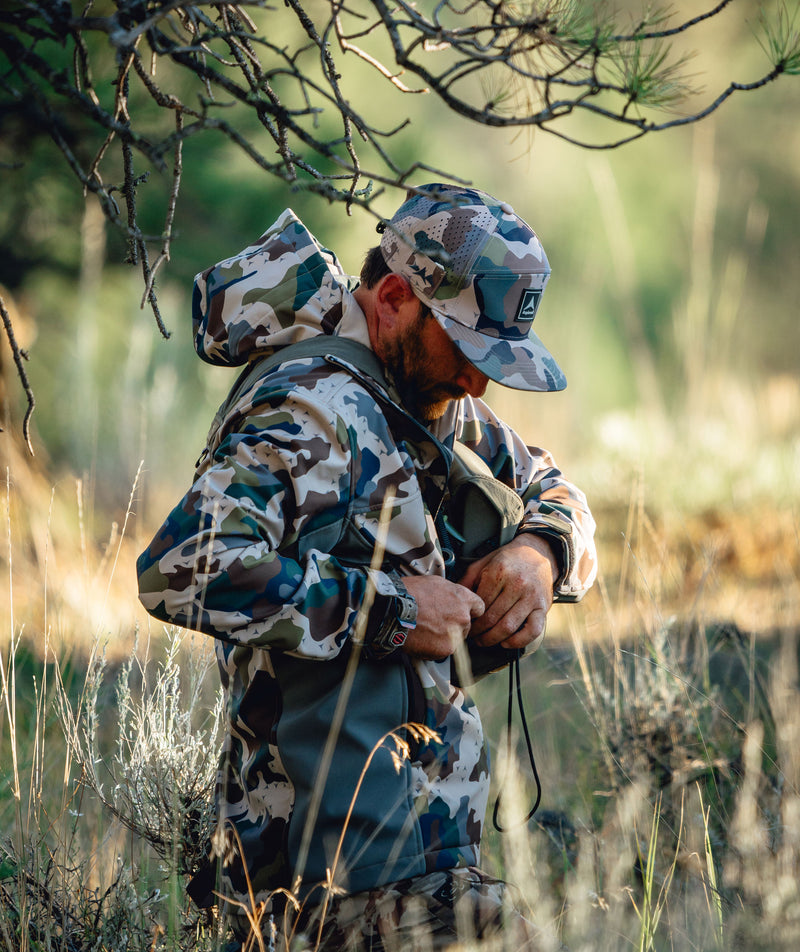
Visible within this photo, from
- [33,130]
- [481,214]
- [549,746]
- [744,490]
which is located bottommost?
[549,746]

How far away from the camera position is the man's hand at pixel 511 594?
189cm

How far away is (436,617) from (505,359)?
527 mm

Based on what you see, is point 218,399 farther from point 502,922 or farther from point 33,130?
point 502,922

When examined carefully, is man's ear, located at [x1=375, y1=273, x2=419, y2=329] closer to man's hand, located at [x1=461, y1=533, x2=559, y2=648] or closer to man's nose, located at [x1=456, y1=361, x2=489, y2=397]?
man's nose, located at [x1=456, y1=361, x2=489, y2=397]

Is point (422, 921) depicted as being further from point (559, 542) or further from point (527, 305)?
point (527, 305)

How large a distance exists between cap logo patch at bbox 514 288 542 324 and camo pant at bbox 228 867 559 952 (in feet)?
3.53

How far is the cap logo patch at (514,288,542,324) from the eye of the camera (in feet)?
6.33

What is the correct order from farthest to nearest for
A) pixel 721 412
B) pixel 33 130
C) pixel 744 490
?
pixel 721 412 → pixel 744 490 → pixel 33 130

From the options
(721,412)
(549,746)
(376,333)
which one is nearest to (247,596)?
(376,333)

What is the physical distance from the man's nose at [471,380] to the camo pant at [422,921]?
Answer: 925 mm

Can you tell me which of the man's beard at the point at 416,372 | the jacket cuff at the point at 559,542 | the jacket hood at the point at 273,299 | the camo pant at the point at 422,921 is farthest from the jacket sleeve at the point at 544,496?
the camo pant at the point at 422,921

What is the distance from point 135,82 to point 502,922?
184 inches

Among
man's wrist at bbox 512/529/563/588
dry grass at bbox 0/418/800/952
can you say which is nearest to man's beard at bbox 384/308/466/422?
man's wrist at bbox 512/529/563/588

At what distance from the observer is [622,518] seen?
20.6 feet
